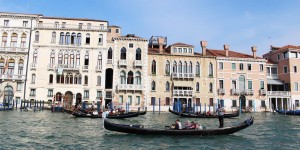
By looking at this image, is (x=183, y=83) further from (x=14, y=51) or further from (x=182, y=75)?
(x=14, y=51)

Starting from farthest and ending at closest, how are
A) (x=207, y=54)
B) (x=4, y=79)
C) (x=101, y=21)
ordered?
(x=207, y=54)
(x=101, y=21)
(x=4, y=79)

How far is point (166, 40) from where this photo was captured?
120 ft

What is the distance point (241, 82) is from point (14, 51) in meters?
26.6

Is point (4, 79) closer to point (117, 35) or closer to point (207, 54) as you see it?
point (117, 35)

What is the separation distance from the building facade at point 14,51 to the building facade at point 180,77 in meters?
13.9

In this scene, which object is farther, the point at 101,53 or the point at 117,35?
the point at 117,35

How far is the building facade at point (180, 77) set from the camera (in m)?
32.1

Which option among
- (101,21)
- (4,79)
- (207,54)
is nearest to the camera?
(4,79)

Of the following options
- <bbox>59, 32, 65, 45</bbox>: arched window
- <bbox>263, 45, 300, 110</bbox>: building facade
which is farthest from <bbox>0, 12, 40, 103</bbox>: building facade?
<bbox>263, 45, 300, 110</bbox>: building facade

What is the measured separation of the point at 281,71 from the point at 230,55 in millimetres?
7004

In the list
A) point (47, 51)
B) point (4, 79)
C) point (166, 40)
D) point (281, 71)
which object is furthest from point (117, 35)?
point (281, 71)

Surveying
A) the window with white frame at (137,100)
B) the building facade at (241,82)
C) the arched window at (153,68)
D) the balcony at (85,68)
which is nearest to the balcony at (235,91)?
the building facade at (241,82)

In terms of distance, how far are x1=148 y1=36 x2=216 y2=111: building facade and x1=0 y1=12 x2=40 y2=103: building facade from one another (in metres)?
13.9

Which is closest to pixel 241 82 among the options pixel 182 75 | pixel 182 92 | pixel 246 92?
pixel 246 92
